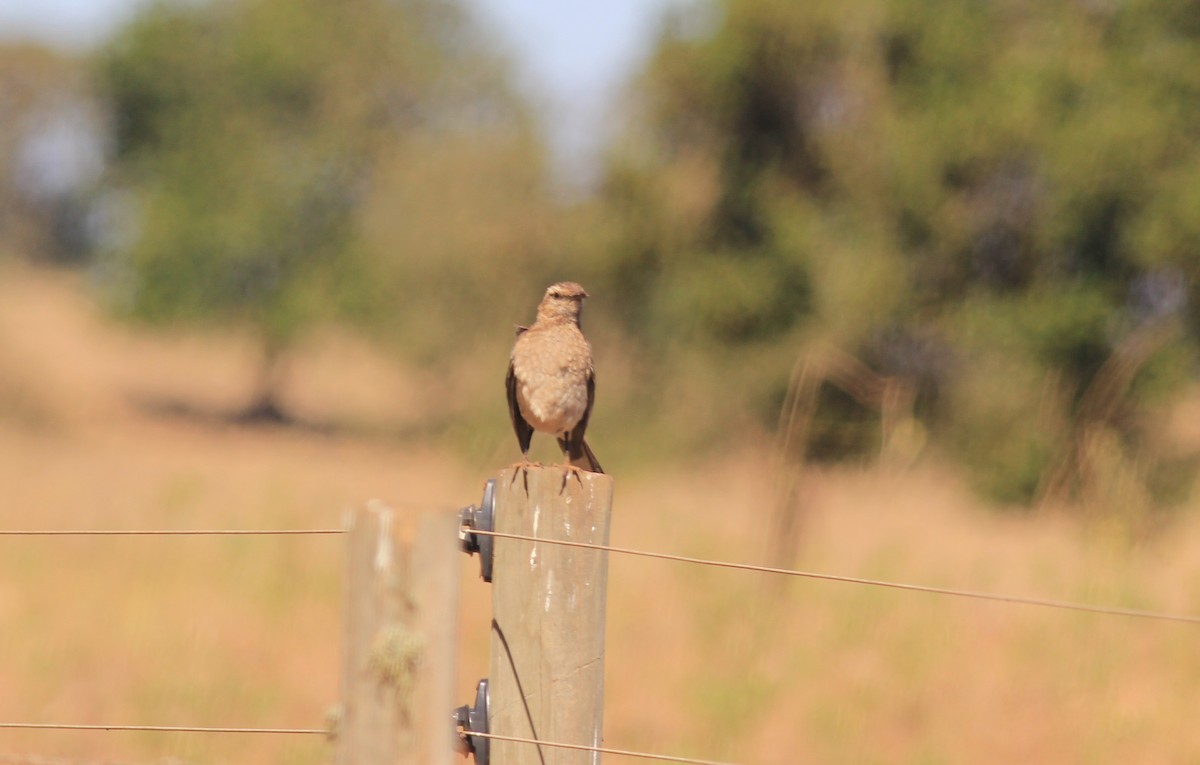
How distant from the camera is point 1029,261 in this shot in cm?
1248

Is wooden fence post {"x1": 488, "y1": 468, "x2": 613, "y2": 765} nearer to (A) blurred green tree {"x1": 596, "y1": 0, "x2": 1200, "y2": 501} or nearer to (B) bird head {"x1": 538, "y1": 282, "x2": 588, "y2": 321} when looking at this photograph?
(B) bird head {"x1": 538, "y1": 282, "x2": 588, "y2": 321}

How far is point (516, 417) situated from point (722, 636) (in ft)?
10.8

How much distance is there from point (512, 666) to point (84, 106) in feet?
123

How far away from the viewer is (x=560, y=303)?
5.66m

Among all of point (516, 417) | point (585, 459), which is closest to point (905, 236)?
point (516, 417)

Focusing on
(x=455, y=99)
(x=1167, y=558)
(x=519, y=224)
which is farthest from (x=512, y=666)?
(x=455, y=99)

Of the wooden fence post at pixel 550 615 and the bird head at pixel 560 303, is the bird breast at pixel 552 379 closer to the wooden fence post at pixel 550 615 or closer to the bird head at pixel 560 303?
the bird head at pixel 560 303

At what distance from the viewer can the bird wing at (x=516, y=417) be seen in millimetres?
5449

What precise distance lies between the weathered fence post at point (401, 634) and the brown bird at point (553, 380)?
114 inches

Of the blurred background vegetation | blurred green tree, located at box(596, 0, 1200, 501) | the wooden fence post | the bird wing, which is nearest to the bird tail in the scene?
the bird wing

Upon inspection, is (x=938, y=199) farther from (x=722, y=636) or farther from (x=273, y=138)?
(x=273, y=138)

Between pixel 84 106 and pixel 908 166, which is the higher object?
pixel 84 106

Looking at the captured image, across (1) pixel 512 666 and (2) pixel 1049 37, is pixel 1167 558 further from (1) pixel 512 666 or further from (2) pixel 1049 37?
(1) pixel 512 666

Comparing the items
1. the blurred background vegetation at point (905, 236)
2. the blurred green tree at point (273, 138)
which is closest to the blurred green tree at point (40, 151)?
the blurred green tree at point (273, 138)
